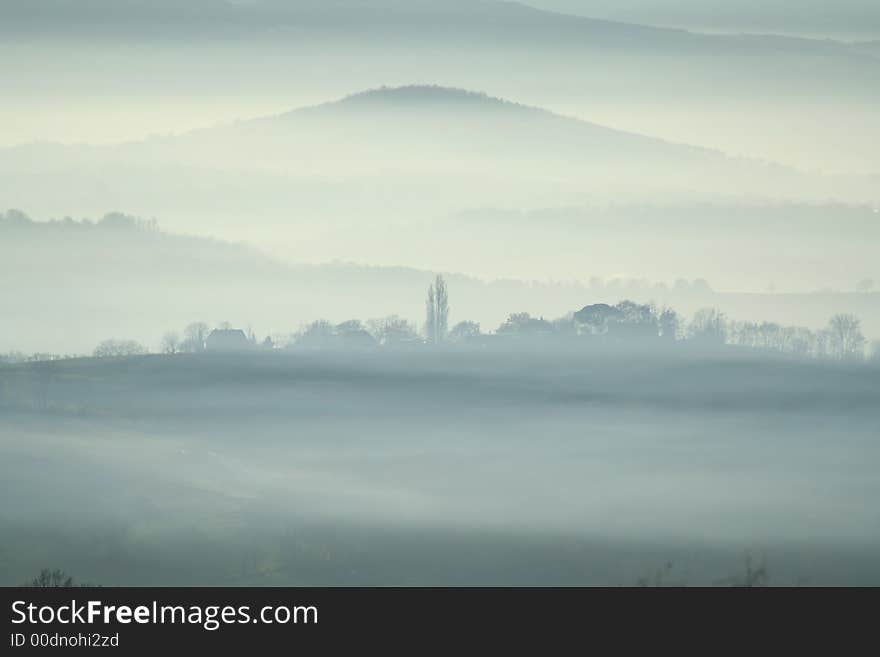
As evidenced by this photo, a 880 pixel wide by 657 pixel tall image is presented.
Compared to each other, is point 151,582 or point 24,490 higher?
point 24,490

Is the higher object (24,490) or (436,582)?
(24,490)

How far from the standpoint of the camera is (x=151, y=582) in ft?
552

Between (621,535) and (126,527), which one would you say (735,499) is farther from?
(126,527)

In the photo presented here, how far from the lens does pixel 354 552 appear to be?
18075cm

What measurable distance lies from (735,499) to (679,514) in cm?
955

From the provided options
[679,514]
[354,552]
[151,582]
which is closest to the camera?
[151,582]
